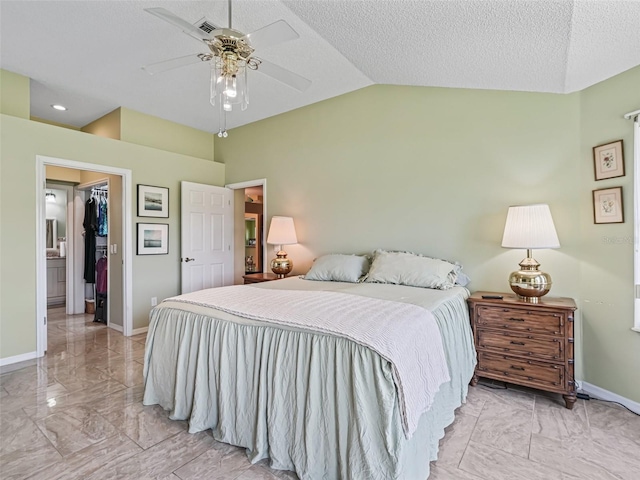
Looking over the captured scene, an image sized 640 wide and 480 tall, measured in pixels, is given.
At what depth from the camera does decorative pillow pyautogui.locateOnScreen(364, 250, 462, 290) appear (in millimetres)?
2770

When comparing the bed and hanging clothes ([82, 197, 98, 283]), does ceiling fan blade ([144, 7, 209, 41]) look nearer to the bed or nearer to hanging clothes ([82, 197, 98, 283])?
the bed

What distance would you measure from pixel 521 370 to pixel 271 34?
290 cm

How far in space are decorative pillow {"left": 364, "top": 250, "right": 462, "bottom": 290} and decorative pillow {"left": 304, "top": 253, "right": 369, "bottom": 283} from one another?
0.46ft

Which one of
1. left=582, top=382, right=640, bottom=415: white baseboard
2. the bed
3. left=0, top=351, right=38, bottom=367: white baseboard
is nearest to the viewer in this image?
the bed

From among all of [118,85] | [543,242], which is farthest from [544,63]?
[118,85]

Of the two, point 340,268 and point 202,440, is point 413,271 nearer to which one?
point 340,268

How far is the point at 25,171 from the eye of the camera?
10.7 ft

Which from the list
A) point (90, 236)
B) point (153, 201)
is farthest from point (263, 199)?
point (90, 236)

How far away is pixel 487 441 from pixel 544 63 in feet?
8.47

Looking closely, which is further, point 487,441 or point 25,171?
point 25,171

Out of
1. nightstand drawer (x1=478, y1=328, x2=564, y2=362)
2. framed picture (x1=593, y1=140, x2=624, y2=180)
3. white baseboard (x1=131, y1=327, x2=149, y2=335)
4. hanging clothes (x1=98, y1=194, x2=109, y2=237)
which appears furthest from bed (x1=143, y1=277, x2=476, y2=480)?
hanging clothes (x1=98, y1=194, x2=109, y2=237)

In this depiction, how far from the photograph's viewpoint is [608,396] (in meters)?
2.40

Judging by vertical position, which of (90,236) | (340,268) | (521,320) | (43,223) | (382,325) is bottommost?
(521,320)

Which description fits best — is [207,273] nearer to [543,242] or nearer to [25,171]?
[25,171]
